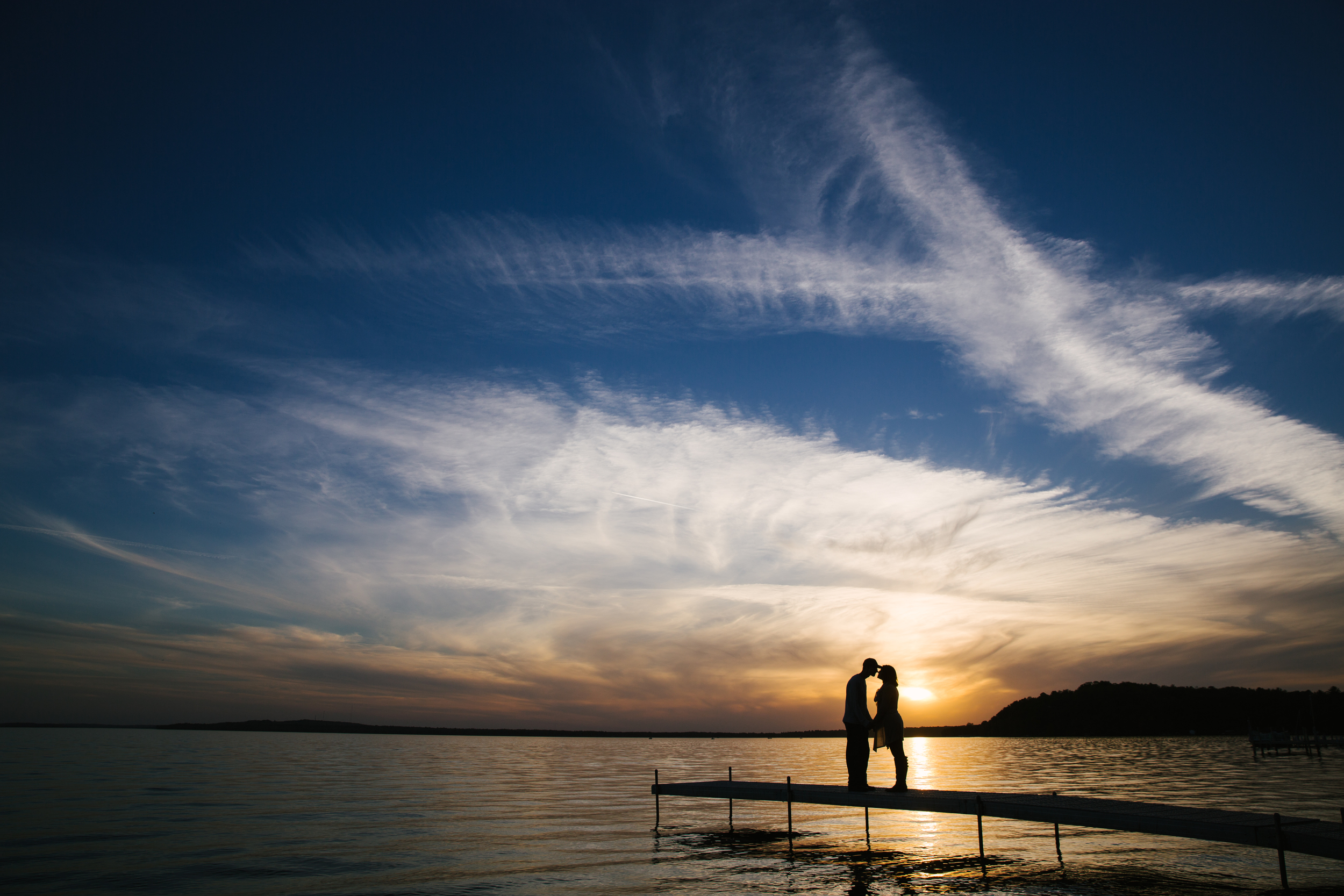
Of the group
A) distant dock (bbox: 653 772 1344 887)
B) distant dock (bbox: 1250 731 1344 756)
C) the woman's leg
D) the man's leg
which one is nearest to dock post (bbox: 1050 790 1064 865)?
distant dock (bbox: 653 772 1344 887)

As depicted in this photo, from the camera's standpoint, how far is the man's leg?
1573cm

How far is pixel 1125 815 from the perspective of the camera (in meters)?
13.1

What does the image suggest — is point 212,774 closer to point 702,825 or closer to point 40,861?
point 40,861

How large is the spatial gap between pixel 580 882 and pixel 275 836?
1178 centimetres

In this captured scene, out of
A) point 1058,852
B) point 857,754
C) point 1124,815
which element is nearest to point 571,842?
point 857,754

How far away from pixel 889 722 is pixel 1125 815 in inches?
163

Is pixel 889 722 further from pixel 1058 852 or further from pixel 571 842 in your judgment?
pixel 571 842

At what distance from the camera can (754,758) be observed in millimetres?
83250

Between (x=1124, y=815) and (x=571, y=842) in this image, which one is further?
(x=571, y=842)

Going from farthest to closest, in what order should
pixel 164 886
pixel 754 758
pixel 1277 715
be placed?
pixel 1277 715, pixel 754 758, pixel 164 886

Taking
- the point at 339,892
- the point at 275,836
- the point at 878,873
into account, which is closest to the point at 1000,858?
the point at 878,873

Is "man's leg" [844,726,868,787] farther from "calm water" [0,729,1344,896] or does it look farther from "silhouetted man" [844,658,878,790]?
"calm water" [0,729,1344,896]

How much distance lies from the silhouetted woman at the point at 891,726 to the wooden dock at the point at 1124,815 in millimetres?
579

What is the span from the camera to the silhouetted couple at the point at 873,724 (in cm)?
1507
